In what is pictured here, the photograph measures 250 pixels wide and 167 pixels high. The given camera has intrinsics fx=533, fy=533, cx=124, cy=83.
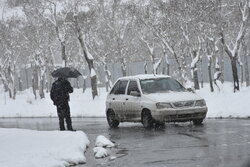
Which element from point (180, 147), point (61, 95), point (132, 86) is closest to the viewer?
point (180, 147)

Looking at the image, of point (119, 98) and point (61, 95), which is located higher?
point (61, 95)

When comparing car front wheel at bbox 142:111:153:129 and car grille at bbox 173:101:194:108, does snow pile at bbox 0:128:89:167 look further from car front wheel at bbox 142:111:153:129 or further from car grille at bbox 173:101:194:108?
car grille at bbox 173:101:194:108

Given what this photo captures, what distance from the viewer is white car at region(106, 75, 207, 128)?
15.4 meters

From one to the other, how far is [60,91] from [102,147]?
449cm

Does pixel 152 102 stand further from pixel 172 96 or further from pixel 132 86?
pixel 132 86

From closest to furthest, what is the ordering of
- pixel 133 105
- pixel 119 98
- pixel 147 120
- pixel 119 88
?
pixel 147 120 < pixel 133 105 < pixel 119 98 < pixel 119 88

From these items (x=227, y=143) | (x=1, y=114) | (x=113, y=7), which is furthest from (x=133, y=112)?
(x=113, y=7)

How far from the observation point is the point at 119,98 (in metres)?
17.5

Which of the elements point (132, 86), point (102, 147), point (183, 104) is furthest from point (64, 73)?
point (102, 147)

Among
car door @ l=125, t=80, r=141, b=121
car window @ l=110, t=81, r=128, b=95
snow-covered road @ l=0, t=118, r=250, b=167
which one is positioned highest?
car window @ l=110, t=81, r=128, b=95

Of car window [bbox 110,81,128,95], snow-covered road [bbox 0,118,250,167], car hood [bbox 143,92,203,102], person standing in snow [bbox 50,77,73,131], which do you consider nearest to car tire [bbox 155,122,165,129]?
snow-covered road [bbox 0,118,250,167]

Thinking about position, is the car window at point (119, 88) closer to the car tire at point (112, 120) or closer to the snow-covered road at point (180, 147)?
the car tire at point (112, 120)

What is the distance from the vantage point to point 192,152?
9828 millimetres

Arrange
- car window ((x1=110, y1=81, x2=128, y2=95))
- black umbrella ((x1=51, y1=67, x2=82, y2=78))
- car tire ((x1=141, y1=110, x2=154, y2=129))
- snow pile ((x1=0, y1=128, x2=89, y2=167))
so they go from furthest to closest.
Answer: car window ((x1=110, y1=81, x2=128, y2=95))
black umbrella ((x1=51, y1=67, x2=82, y2=78))
car tire ((x1=141, y1=110, x2=154, y2=129))
snow pile ((x1=0, y1=128, x2=89, y2=167))
